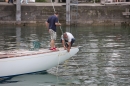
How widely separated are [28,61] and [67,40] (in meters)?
2.50

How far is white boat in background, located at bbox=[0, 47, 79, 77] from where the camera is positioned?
20.2 metres

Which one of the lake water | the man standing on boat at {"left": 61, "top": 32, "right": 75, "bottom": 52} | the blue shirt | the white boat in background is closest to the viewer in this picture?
the white boat in background

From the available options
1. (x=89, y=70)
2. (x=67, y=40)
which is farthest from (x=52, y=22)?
(x=89, y=70)

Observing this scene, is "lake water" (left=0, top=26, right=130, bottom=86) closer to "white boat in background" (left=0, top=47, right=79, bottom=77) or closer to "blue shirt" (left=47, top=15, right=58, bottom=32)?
"white boat in background" (left=0, top=47, right=79, bottom=77)

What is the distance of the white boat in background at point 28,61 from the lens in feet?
66.4

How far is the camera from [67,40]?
73.3ft

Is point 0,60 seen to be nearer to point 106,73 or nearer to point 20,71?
point 20,71

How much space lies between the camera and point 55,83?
20.3 m

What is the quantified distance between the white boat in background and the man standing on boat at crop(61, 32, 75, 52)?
0.88 feet

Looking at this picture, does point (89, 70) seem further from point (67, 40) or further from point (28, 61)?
point (28, 61)

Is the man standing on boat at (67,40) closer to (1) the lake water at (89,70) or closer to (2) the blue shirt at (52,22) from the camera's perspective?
(2) the blue shirt at (52,22)

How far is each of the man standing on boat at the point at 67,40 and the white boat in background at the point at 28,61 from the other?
27 centimetres

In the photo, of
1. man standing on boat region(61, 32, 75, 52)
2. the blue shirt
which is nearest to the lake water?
man standing on boat region(61, 32, 75, 52)

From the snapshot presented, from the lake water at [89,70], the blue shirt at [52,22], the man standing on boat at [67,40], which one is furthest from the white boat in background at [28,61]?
the blue shirt at [52,22]
